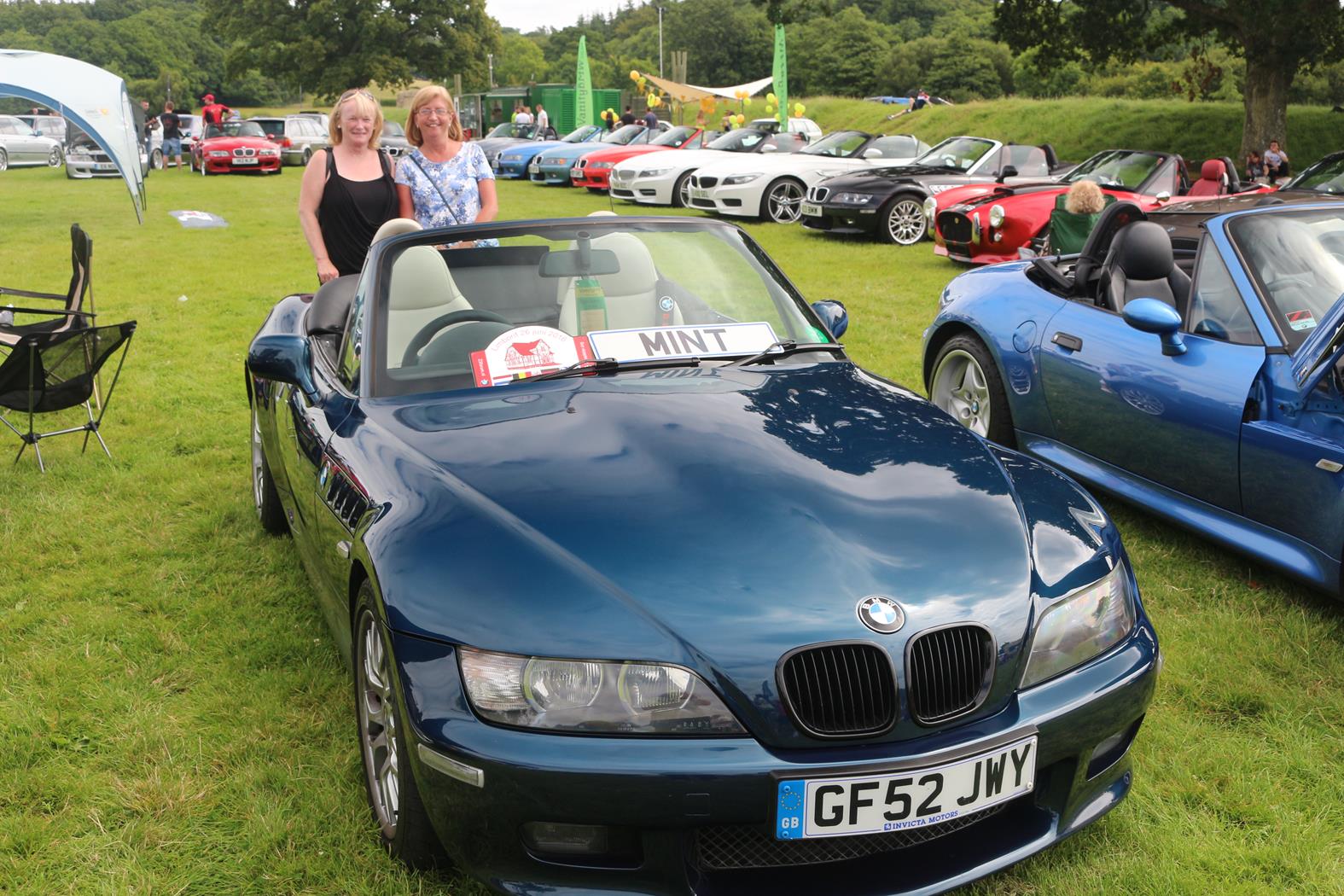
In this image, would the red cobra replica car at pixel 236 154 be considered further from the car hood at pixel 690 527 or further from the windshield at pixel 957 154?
the car hood at pixel 690 527

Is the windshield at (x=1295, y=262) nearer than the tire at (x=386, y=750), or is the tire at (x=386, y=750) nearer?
the tire at (x=386, y=750)

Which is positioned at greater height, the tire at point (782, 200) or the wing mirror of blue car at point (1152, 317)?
the wing mirror of blue car at point (1152, 317)

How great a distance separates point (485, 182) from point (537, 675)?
4.65m

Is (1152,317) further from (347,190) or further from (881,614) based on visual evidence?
(347,190)

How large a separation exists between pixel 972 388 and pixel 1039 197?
7083 millimetres

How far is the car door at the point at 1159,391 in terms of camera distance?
13.7 ft

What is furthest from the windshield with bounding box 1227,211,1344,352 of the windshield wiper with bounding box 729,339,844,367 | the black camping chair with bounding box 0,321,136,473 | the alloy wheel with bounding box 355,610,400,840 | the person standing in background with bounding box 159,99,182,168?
the person standing in background with bounding box 159,99,182,168

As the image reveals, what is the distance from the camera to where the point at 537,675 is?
7.19ft

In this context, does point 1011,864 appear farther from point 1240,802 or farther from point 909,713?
point 1240,802

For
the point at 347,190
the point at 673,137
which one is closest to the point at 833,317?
the point at 347,190

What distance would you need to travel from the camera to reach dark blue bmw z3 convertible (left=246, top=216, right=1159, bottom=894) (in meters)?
2.15

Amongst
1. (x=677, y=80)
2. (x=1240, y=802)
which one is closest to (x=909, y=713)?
(x=1240, y=802)

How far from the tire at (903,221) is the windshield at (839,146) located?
3322 millimetres

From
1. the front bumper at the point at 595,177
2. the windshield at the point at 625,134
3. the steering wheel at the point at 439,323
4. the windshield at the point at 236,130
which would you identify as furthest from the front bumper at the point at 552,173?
the steering wheel at the point at 439,323
